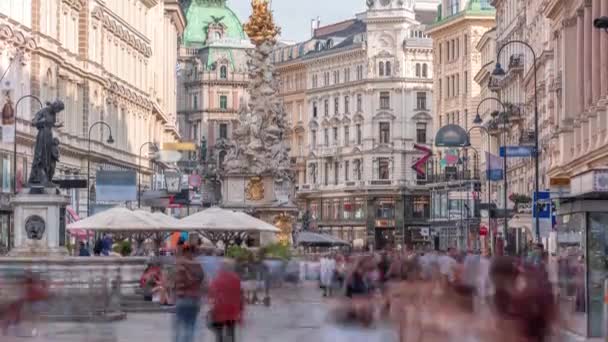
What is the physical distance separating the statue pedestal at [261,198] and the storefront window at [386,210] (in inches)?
3041

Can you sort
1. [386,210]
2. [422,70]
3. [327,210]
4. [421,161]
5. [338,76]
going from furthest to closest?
[338,76]
[327,210]
[422,70]
[386,210]
[421,161]

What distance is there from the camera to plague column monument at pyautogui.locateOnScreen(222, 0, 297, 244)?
84938 mm

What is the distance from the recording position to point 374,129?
6516 inches

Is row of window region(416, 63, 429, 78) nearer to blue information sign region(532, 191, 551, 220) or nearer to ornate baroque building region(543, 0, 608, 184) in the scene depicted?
A: ornate baroque building region(543, 0, 608, 184)

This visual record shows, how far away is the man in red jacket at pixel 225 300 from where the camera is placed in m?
26.0

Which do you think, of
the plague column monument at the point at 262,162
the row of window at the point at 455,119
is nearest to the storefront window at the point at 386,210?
the row of window at the point at 455,119

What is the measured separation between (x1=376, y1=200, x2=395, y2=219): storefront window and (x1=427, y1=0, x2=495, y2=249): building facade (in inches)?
398

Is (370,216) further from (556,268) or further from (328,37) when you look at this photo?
(556,268)

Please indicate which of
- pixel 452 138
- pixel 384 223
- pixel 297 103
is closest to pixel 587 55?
pixel 452 138

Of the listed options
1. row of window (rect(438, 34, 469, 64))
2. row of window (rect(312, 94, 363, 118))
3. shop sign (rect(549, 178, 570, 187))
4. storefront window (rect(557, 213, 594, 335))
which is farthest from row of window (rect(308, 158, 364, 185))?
storefront window (rect(557, 213, 594, 335))

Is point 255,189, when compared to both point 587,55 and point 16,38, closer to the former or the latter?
point 16,38

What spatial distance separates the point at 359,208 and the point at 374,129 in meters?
8.02

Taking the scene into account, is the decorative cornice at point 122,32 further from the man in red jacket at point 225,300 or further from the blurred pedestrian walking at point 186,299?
the man in red jacket at point 225,300

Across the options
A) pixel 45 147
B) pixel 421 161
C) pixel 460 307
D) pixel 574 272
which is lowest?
pixel 460 307
